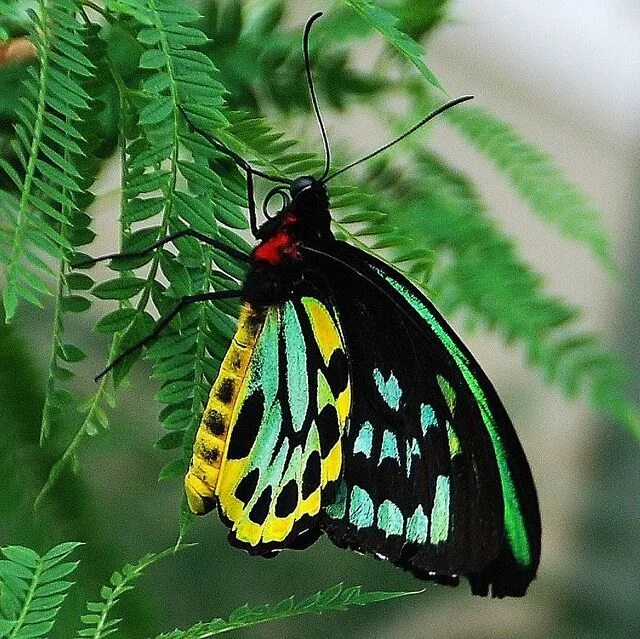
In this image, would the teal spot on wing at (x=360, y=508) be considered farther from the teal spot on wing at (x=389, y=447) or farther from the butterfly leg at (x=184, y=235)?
the butterfly leg at (x=184, y=235)

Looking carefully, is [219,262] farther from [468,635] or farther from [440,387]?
[468,635]

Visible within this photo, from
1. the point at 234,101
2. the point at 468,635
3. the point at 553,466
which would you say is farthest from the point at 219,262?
the point at 553,466

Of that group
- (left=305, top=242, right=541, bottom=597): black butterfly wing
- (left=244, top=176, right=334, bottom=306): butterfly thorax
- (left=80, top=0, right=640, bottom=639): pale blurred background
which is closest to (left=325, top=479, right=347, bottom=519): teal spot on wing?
(left=305, top=242, right=541, bottom=597): black butterfly wing

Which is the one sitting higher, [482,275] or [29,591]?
[482,275]

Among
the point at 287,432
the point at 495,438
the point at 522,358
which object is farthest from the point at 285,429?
the point at 522,358

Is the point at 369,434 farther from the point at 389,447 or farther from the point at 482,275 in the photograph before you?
the point at 482,275
